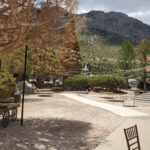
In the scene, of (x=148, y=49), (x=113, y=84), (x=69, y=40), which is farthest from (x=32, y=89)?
(x=148, y=49)

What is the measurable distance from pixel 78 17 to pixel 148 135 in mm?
6435

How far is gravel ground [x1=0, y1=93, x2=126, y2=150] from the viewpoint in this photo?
14.2 m

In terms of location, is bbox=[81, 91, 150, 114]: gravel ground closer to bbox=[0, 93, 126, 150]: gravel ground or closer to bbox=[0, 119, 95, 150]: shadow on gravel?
bbox=[0, 93, 126, 150]: gravel ground

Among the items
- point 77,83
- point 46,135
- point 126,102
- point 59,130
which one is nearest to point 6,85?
point 59,130

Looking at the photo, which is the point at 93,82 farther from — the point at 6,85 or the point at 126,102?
the point at 6,85

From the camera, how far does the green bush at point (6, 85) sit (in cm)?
2208

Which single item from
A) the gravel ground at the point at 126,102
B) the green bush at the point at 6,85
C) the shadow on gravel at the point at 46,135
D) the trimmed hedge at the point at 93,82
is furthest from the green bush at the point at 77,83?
the shadow on gravel at the point at 46,135

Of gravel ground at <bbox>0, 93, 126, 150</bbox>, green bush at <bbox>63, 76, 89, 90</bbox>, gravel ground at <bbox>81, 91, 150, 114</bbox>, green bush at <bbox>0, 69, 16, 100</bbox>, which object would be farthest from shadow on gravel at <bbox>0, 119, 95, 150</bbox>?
green bush at <bbox>63, 76, 89, 90</bbox>

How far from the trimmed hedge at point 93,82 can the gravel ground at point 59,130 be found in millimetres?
26365

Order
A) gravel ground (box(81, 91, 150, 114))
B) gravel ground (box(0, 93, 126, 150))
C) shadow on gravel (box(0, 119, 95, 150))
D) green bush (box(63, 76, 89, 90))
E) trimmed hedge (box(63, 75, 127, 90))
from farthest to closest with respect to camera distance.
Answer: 1. green bush (box(63, 76, 89, 90))
2. trimmed hedge (box(63, 75, 127, 90))
3. gravel ground (box(81, 91, 150, 114))
4. gravel ground (box(0, 93, 126, 150))
5. shadow on gravel (box(0, 119, 95, 150))

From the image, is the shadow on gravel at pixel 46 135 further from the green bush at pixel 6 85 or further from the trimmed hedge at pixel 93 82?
the trimmed hedge at pixel 93 82

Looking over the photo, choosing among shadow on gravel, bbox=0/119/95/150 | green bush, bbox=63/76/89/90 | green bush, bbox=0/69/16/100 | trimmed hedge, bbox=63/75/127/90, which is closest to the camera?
shadow on gravel, bbox=0/119/95/150

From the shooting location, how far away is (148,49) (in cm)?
8425

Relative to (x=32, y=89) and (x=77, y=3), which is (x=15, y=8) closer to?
(x=77, y=3)
